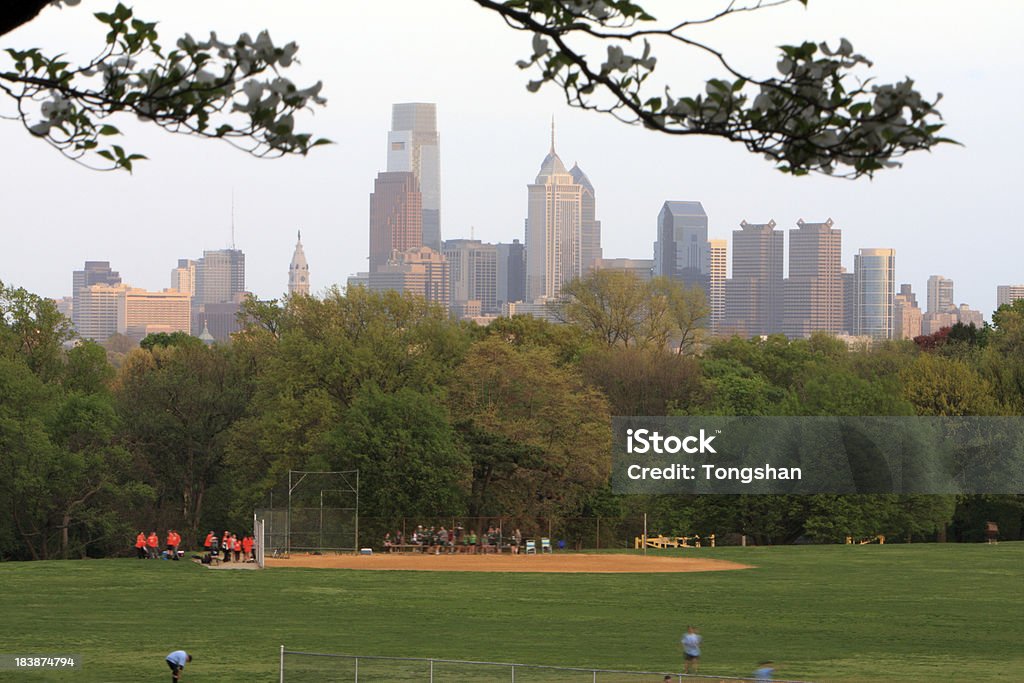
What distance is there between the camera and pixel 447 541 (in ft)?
213

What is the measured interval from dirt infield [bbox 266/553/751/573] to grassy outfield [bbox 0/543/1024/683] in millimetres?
2510

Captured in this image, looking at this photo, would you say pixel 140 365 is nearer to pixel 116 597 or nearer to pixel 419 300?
pixel 419 300

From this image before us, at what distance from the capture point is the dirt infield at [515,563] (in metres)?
55.3

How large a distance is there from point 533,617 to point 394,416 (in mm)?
29941

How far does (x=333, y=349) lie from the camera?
240 ft

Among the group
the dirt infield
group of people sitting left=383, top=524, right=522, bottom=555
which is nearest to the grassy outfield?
the dirt infield

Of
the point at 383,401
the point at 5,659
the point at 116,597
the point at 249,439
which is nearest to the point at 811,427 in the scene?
the point at 383,401

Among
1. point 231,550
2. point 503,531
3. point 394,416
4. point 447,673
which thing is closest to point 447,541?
point 503,531

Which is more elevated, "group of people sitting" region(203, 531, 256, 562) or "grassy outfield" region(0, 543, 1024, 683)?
"group of people sitting" region(203, 531, 256, 562)

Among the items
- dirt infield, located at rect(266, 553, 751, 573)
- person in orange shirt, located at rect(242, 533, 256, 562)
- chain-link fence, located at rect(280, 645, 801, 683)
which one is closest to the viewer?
chain-link fence, located at rect(280, 645, 801, 683)

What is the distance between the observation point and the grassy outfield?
2939 cm

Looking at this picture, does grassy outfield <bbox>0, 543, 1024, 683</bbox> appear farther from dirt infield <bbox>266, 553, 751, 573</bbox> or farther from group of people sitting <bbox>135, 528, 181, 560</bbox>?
dirt infield <bbox>266, 553, 751, 573</bbox>

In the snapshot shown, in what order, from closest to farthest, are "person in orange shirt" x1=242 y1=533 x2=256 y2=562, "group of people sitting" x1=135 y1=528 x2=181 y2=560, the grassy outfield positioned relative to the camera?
the grassy outfield
"person in orange shirt" x1=242 y1=533 x2=256 y2=562
"group of people sitting" x1=135 y1=528 x2=181 y2=560

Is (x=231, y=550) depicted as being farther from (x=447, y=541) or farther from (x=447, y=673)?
(x=447, y=673)
